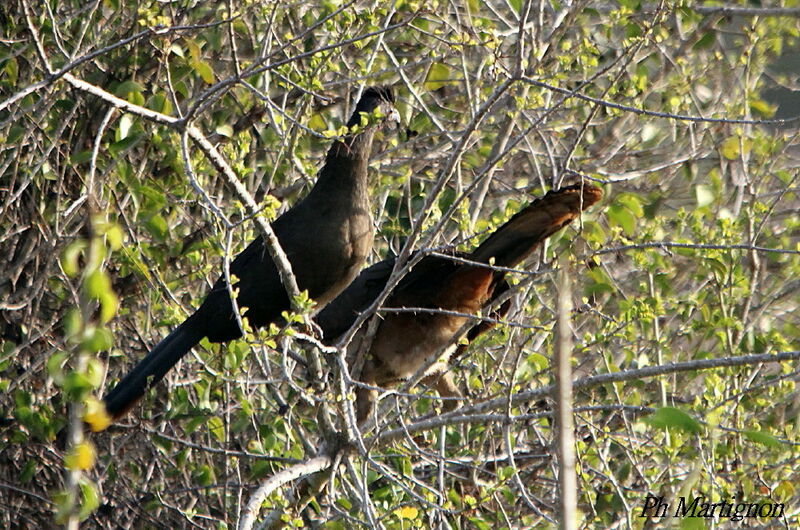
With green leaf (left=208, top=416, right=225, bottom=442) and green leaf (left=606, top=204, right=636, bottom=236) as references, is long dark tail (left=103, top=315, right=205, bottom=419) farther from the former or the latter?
green leaf (left=606, top=204, right=636, bottom=236)

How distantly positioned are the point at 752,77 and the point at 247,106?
8.51ft

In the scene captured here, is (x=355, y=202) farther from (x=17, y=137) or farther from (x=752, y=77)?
(x=752, y=77)

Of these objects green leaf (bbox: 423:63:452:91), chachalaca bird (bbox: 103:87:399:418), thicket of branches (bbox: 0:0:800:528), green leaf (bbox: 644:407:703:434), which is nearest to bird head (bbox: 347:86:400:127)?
chachalaca bird (bbox: 103:87:399:418)

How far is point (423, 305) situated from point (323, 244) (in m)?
0.55

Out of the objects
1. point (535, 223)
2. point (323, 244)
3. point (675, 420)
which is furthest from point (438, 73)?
point (675, 420)

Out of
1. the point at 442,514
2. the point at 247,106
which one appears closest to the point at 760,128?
the point at 247,106

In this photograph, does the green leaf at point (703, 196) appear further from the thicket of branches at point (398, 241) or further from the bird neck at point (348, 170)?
the bird neck at point (348, 170)

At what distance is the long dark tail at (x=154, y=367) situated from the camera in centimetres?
421

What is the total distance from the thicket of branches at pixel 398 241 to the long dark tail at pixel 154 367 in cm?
14

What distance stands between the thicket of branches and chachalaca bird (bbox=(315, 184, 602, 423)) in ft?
0.44

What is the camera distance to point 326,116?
546 cm

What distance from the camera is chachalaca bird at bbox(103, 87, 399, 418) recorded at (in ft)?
14.2

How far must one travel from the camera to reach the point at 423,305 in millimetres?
4547

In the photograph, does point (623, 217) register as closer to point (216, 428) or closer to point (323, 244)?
point (323, 244)
